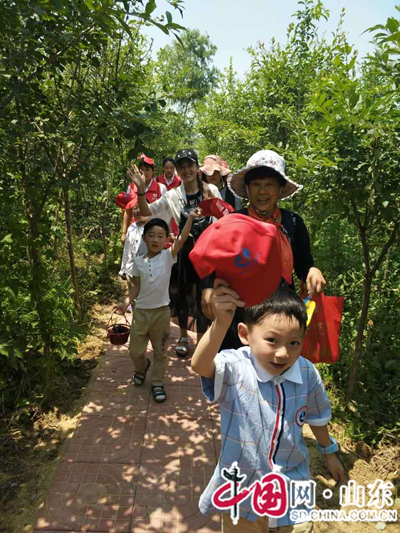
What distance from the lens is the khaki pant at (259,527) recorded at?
142 centimetres

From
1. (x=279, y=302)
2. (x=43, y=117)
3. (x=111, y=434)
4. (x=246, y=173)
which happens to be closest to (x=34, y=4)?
(x=43, y=117)

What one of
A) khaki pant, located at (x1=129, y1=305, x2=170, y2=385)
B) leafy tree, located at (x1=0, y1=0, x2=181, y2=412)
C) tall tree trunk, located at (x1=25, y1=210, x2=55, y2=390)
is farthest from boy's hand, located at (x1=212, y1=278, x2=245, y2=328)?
khaki pant, located at (x1=129, y1=305, x2=170, y2=385)

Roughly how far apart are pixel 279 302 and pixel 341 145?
5.70 ft

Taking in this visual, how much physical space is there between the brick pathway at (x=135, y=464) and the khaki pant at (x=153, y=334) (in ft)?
0.99

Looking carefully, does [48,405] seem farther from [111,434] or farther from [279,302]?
[279,302]

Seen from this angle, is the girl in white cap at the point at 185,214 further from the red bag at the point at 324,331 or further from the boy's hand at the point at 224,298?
the boy's hand at the point at 224,298

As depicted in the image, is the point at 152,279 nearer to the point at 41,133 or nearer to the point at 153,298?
the point at 153,298

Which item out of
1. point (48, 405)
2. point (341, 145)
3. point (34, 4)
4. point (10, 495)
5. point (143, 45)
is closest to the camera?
point (34, 4)

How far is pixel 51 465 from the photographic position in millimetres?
2633

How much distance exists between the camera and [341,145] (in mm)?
2633

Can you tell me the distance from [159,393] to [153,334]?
1.76 feet

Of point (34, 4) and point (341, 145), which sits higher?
point (34, 4)

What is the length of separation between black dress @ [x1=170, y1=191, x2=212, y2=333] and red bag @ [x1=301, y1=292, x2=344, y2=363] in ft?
4.28

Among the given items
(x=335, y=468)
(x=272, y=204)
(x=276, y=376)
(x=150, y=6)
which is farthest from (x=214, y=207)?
(x=335, y=468)
